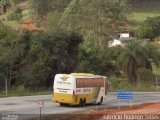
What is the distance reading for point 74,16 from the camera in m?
89.6

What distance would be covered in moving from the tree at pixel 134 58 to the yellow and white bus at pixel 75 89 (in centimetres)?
2868

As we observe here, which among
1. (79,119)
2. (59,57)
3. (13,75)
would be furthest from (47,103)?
(59,57)

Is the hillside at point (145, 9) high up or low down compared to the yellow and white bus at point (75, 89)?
up

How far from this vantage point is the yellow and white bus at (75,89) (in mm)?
37934

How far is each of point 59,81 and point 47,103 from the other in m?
3.28

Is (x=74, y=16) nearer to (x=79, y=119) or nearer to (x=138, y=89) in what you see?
(x=138, y=89)

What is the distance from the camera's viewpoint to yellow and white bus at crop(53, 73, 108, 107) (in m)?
37.9

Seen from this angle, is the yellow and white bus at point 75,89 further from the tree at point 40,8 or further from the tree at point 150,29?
the tree at point 40,8

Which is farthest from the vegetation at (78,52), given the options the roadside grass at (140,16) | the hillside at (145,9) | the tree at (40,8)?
the hillside at (145,9)

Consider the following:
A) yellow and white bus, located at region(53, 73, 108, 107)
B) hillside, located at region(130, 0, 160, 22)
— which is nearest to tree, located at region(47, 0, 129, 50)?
yellow and white bus, located at region(53, 73, 108, 107)

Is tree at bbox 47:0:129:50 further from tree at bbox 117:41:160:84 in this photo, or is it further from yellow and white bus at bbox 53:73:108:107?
yellow and white bus at bbox 53:73:108:107

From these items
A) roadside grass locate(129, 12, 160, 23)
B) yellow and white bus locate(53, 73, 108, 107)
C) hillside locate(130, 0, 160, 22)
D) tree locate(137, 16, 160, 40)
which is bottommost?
yellow and white bus locate(53, 73, 108, 107)

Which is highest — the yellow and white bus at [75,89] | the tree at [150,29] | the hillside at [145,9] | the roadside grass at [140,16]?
the hillside at [145,9]

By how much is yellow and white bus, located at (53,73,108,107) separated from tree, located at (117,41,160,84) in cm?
2868
